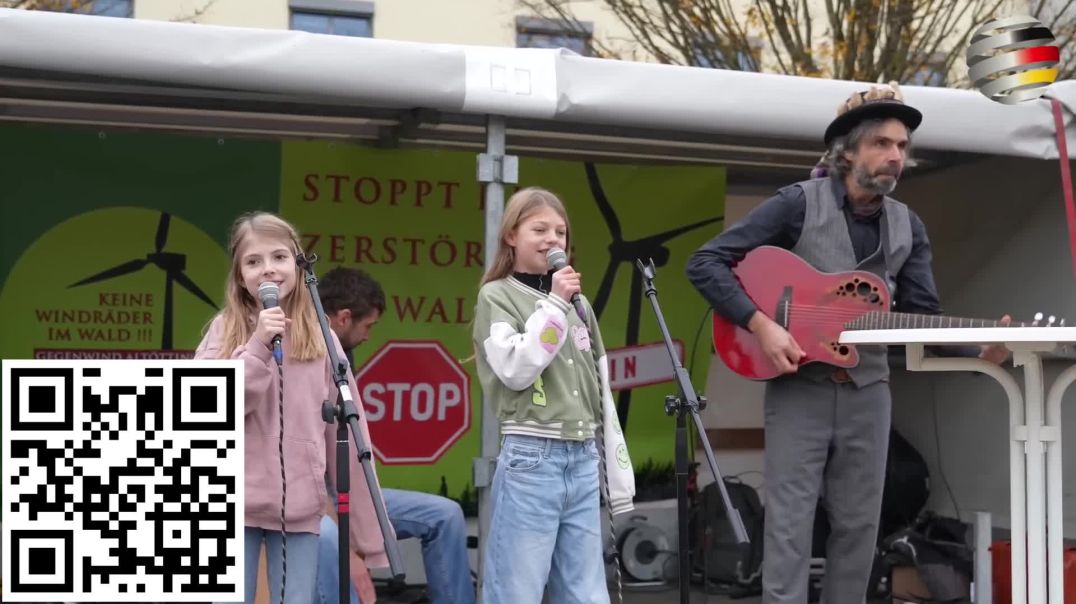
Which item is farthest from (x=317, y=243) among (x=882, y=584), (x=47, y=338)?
(x=882, y=584)

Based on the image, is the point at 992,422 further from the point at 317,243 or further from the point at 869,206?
the point at 317,243

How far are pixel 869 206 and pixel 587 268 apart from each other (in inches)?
90.5

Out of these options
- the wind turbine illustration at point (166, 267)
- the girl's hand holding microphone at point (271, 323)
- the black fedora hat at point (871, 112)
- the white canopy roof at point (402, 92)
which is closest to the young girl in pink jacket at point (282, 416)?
the girl's hand holding microphone at point (271, 323)

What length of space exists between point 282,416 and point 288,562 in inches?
14.9

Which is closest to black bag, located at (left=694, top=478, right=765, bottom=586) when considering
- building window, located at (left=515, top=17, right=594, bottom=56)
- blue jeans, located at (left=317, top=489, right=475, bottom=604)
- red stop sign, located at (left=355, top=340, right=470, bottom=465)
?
red stop sign, located at (left=355, top=340, right=470, bottom=465)

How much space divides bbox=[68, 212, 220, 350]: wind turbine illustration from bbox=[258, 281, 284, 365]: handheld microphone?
2591 mm

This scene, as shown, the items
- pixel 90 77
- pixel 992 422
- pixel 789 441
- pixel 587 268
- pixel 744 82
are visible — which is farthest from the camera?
pixel 992 422

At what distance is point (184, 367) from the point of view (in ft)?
10.7

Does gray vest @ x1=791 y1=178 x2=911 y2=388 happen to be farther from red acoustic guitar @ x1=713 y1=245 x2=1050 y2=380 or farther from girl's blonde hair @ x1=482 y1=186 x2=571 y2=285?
girl's blonde hair @ x1=482 y1=186 x2=571 y2=285

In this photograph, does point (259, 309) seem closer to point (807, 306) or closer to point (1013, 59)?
point (807, 306)

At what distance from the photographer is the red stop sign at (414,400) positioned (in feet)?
18.9

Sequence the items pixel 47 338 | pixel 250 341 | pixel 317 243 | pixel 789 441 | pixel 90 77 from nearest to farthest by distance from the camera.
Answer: pixel 250 341 → pixel 789 441 → pixel 90 77 → pixel 47 338 → pixel 317 243

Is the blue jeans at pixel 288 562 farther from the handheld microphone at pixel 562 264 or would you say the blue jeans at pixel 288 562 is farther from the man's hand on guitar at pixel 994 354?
the man's hand on guitar at pixel 994 354

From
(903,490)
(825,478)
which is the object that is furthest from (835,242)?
(903,490)
